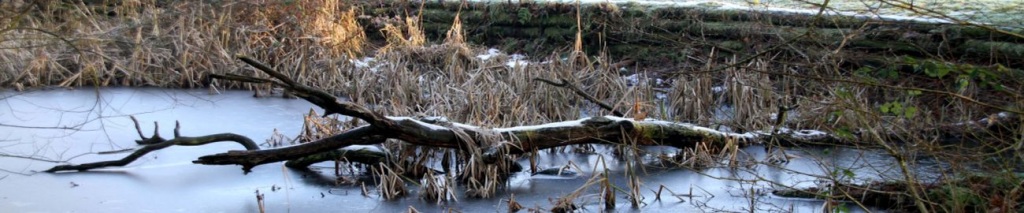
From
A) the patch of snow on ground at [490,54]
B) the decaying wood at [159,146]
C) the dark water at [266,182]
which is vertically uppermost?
the patch of snow on ground at [490,54]

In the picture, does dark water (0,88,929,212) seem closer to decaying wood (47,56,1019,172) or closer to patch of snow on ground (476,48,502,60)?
decaying wood (47,56,1019,172)

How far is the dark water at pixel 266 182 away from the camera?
762 centimetres

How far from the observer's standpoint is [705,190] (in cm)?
798

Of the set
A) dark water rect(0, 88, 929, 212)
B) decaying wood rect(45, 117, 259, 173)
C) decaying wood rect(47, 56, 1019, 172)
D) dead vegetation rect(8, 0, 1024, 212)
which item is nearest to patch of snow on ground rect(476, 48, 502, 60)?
dead vegetation rect(8, 0, 1024, 212)

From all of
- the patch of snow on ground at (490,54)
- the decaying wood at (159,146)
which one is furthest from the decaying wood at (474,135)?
the patch of snow on ground at (490,54)

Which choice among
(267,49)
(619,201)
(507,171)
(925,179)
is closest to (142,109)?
(267,49)

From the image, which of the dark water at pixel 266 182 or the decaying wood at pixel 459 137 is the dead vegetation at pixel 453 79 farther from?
the dark water at pixel 266 182

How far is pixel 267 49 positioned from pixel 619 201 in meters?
7.57

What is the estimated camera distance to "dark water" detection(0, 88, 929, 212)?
762 cm

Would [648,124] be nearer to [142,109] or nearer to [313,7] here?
[142,109]

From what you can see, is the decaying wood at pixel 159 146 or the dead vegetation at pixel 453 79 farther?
the decaying wood at pixel 159 146

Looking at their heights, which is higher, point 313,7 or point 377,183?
point 313,7

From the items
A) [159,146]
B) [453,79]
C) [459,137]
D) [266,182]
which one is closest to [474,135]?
[459,137]

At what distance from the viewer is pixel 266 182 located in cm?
838
